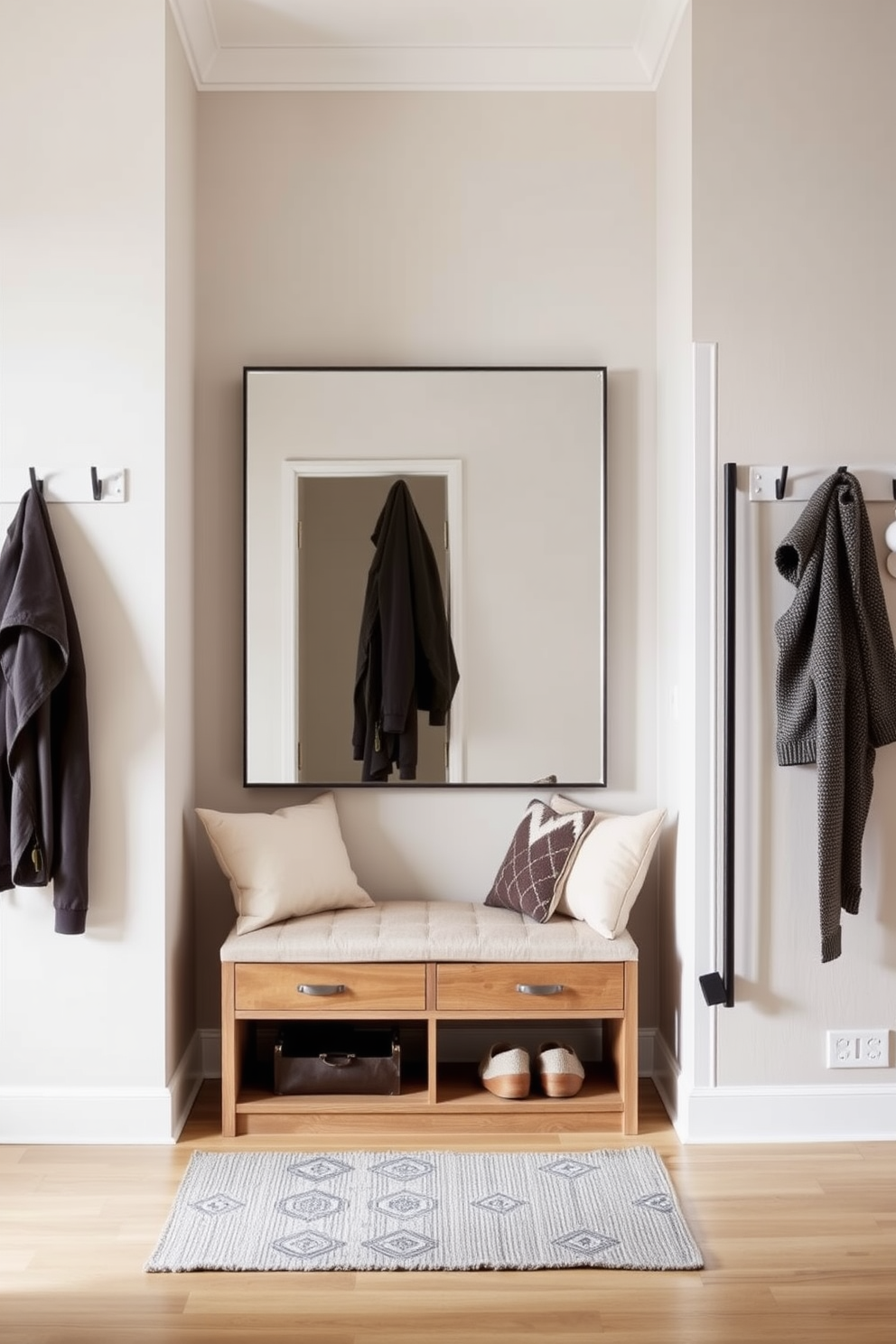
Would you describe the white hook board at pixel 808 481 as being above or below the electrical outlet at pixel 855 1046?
above

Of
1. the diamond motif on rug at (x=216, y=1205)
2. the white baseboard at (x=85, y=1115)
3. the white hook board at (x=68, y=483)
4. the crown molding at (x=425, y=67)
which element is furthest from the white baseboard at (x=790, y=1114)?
the crown molding at (x=425, y=67)

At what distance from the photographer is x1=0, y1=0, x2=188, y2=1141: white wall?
2811 millimetres

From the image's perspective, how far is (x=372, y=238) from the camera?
10.8ft

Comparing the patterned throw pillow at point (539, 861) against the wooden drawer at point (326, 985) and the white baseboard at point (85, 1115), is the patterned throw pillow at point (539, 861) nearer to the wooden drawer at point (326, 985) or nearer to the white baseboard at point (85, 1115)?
the wooden drawer at point (326, 985)

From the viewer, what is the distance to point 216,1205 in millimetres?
2484

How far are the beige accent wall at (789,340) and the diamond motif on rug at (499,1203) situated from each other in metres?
0.66

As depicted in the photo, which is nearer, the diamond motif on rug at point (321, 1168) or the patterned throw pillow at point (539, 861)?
the diamond motif on rug at point (321, 1168)

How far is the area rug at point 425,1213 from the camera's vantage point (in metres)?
2.27

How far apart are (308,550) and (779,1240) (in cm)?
206

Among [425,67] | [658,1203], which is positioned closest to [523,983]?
[658,1203]

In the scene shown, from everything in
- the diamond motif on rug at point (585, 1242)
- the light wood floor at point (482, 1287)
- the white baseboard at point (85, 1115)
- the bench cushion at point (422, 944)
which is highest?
the bench cushion at point (422, 944)

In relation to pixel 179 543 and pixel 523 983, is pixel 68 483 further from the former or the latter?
pixel 523 983

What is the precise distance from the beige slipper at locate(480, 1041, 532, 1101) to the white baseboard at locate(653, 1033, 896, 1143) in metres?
0.41

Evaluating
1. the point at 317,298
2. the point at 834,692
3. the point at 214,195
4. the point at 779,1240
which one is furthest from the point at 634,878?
the point at 214,195
